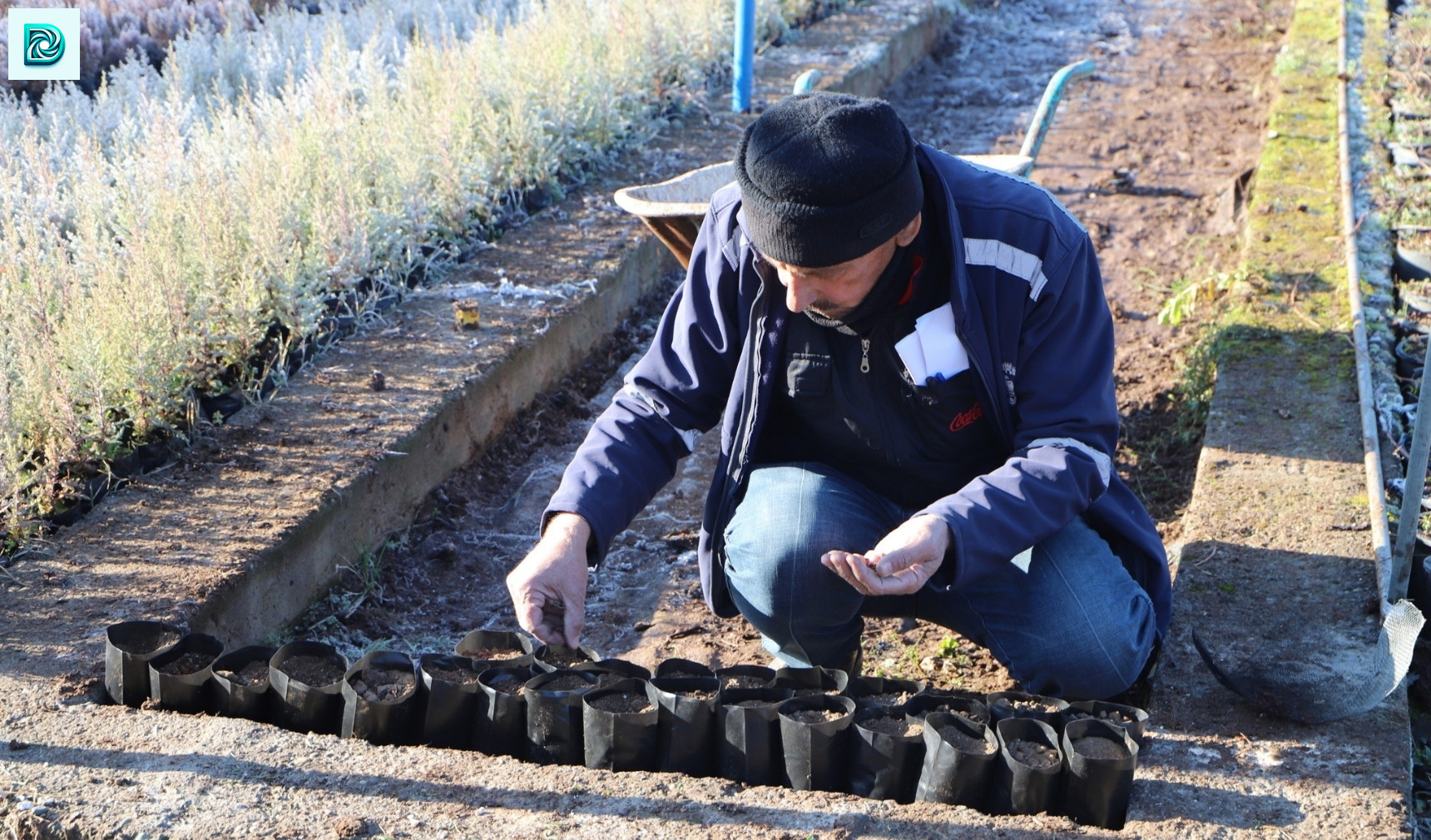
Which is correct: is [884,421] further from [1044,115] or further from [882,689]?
[1044,115]

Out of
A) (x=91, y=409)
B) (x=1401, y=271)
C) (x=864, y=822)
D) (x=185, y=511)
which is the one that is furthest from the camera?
(x=1401, y=271)

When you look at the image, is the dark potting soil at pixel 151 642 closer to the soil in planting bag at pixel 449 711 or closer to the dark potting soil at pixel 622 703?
the soil in planting bag at pixel 449 711

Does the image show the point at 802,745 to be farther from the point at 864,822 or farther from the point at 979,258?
the point at 979,258

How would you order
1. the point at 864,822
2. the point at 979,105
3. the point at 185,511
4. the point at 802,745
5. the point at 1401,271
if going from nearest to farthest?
the point at 864,822 < the point at 802,745 < the point at 185,511 < the point at 1401,271 < the point at 979,105

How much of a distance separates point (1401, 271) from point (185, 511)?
165 inches

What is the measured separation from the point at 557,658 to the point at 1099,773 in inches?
42.5

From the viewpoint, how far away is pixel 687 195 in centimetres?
386

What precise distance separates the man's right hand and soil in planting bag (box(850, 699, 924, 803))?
576 mm

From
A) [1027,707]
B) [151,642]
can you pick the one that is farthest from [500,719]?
[1027,707]

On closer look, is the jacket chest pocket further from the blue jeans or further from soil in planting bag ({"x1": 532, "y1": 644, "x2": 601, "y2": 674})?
soil in planting bag ({"x1": 532, "y1": 644, "x2": 601, "y2": 674})

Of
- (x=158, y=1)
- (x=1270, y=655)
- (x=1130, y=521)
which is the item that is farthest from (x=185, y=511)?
(x=158, y=1)

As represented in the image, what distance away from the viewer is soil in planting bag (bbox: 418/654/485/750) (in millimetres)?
2490

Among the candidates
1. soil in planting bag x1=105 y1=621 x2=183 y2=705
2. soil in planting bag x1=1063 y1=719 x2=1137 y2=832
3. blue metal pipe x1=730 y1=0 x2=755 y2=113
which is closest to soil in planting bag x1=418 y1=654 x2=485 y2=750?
soil in planting bag x1=105 y1=621 x2=183 y2=705

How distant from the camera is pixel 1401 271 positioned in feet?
15.5
